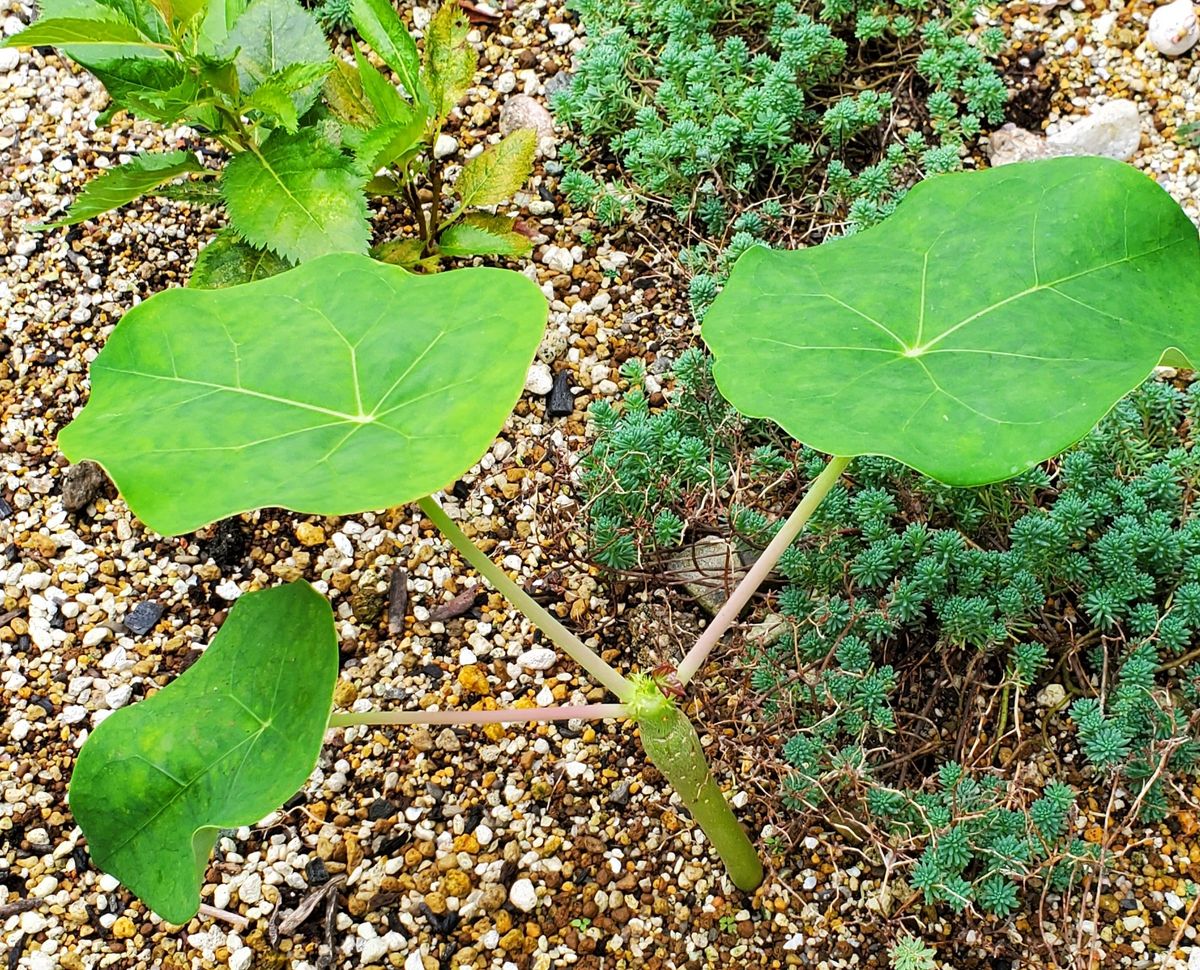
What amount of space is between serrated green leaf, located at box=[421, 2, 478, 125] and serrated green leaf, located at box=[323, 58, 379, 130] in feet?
0.47

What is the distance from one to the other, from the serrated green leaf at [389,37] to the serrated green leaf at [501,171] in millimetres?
211

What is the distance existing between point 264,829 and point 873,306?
122 centimetres

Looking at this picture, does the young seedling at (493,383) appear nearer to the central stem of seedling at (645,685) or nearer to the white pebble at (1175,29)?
the central stem of seedling at (645,685)

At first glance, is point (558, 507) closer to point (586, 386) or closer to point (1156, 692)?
point (586, 386)

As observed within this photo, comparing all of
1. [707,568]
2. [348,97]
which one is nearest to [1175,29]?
[707,568]

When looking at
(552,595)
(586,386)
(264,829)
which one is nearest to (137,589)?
(264,829)

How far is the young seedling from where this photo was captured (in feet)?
3.72

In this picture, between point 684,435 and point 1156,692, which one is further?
point 684,435

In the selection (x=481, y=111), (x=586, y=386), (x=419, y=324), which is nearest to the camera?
(x=419, y=324)

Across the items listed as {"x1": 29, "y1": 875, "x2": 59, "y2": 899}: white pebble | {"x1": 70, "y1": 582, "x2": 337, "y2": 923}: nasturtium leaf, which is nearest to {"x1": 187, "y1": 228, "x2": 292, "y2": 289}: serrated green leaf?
{"x1": 70, "y1": 582, "x2": 337, "y2": 923}: nasturtium leaf

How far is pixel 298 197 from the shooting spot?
1924mm

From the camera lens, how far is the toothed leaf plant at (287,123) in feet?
5.93

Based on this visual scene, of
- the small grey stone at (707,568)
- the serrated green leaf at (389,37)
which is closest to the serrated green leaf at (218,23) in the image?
the serrated green leaf at (389,37)

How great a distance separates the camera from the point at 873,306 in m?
1.33
